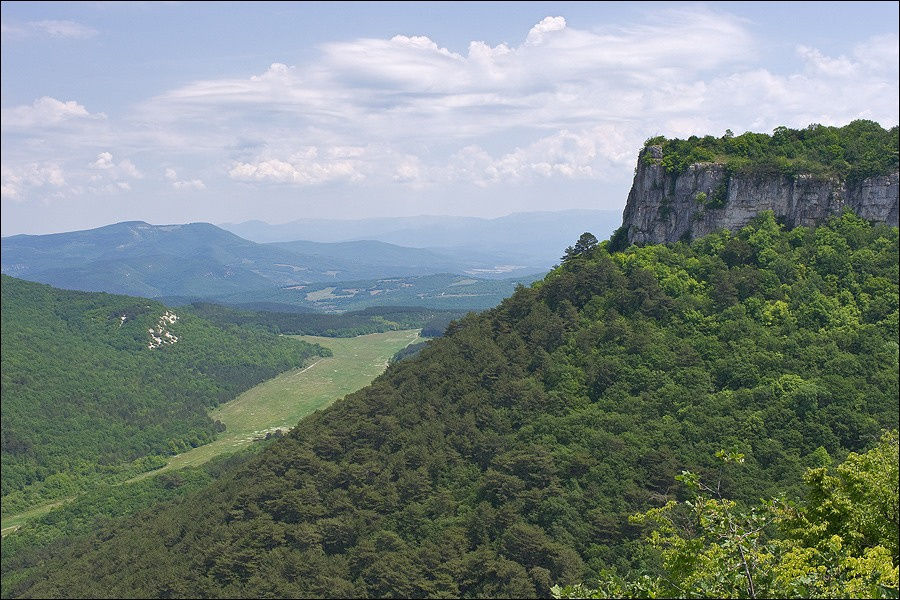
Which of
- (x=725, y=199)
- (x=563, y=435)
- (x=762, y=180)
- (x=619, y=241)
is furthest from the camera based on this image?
(x=619, y=241)

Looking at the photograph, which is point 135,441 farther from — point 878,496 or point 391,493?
point 878,496

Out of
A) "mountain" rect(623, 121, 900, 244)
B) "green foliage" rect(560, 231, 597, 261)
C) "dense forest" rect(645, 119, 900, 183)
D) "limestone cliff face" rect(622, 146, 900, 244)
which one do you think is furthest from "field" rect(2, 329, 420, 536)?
"dense forest" rect(645, 119, 900, 183)

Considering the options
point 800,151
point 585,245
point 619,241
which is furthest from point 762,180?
point 585,245

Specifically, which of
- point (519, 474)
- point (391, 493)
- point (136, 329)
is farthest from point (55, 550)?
point (136, 329)

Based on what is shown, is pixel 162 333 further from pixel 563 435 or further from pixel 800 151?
pixel 800 151

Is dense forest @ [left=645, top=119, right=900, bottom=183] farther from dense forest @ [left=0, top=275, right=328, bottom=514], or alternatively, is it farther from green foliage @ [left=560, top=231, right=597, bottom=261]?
dense forest @ [left=0, top=275, right=328, bottom=514]
